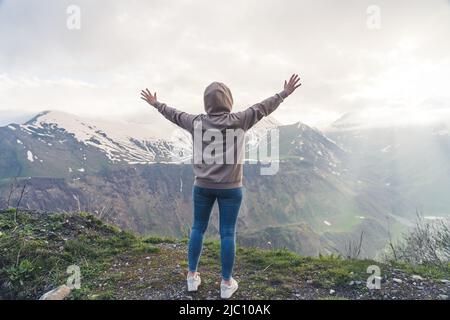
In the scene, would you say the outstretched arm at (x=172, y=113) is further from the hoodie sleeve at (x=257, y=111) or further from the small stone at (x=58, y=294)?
the small stone at (x=58, y=294)

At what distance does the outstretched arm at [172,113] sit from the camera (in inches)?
234

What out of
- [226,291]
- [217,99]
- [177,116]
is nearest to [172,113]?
[177,116]

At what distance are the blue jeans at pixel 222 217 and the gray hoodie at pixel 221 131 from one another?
5.3 inches

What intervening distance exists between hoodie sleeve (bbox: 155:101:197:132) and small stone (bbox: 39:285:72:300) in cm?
351

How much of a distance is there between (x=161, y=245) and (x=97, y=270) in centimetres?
247

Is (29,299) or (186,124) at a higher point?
(186,124)

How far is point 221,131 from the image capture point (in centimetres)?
565

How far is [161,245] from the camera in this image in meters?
9.59

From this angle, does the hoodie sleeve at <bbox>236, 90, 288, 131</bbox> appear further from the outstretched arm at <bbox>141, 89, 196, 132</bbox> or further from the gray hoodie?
the outstretched arm at <bbox>141, 89, 196, 132</bbox>

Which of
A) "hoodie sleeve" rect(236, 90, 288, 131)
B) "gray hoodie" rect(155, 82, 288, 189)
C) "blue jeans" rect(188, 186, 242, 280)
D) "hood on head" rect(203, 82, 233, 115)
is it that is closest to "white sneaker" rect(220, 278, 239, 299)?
"blue jeans" rect(188, 186, 242, 280)

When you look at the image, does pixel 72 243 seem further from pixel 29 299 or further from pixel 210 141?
pixel 210 141
